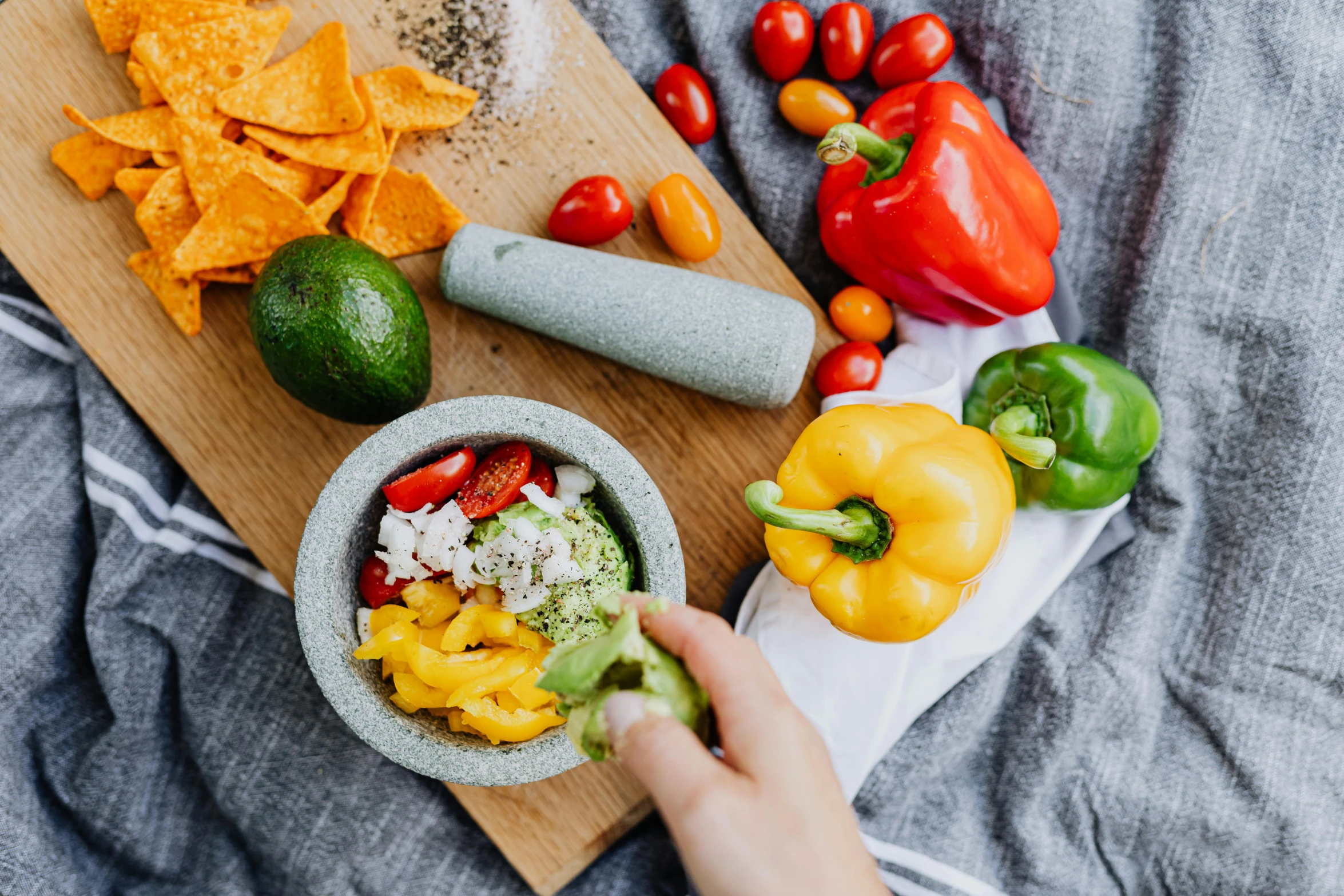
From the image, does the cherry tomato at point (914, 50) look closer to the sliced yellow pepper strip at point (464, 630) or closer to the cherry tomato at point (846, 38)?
the cherry tomato at point (846, 38)

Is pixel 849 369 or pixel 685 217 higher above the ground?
pixel 685 217

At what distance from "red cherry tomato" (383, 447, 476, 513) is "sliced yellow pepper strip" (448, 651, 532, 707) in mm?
216

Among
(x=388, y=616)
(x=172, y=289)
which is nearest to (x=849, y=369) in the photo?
(x=388, y=616)

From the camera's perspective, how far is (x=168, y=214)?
127 centimetres

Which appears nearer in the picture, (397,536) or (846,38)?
(397,536)

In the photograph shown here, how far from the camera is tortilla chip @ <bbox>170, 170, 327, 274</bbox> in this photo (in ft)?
Result: 3.97

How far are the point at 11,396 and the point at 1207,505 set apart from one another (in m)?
1.90

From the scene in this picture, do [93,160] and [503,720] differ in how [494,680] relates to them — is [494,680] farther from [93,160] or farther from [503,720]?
[93,160]

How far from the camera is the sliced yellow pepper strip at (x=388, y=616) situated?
1082mm

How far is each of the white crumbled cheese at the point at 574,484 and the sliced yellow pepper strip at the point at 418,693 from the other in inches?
10.6

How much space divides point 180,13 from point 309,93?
0.61 ft

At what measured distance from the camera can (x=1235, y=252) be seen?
1386mm

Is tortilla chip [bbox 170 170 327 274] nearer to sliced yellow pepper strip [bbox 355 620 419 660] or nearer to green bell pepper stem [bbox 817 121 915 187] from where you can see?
sliced yellow pepper strip [bbox 355 620 419 660]

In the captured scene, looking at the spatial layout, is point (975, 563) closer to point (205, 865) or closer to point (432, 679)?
point (432, 679)
